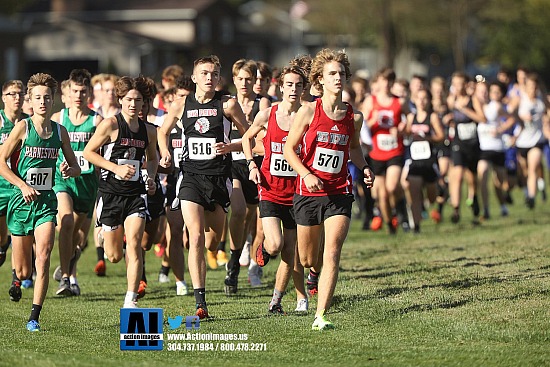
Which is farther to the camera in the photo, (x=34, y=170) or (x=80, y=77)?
(x=80, y=77)

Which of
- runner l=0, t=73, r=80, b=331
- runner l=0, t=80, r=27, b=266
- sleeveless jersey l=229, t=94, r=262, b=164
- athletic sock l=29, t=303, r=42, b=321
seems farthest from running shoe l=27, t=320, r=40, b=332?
sleeveless jersey l=229, t=94, r=262, b=164

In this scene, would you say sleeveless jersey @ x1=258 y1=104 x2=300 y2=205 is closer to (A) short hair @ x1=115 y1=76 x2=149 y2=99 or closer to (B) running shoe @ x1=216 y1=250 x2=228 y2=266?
(A) short hair @ x1=115 y1=76 x2=149 y2=99

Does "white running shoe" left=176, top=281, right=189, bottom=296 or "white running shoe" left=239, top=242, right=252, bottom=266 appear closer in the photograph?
"white running shoe" left=176, top=281, right=189, bottom=296

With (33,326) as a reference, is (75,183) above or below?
above

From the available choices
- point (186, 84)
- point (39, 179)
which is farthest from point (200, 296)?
point (186, 84)

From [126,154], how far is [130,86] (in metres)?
0.65

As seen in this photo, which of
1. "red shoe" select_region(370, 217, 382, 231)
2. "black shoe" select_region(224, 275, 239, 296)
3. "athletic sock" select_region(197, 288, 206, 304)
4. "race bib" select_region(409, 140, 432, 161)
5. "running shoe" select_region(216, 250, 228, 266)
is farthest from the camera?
"red shoe" select_region(370, 217, 382, 231)

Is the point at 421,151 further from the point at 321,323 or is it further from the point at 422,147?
the point at 321,323

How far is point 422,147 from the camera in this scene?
1791 cm

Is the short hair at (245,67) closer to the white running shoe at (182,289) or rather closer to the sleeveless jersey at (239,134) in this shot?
the sleeveless jersey at (239,134)

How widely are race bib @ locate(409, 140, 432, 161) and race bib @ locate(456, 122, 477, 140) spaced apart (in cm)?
195

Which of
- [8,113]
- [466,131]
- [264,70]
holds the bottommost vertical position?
[466,131]

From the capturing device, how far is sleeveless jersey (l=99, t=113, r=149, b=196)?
37.0 feet

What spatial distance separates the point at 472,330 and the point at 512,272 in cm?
337
